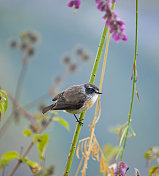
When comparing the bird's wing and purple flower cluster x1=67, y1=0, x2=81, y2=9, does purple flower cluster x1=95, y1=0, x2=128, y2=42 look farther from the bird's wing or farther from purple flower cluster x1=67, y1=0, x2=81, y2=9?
the bird's wing

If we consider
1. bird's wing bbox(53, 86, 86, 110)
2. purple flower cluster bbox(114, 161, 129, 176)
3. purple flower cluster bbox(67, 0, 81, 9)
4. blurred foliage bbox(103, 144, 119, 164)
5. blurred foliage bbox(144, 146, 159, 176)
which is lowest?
purple flower cluster bbox(114, 161, 129, 176)

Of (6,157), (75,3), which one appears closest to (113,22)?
(75,3)

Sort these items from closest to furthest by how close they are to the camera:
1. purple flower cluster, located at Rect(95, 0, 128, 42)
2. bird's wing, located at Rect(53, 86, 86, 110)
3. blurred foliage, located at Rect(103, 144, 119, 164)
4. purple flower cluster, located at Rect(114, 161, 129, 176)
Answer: purple flower cluster, located at Rect(95, 0, 128, 42), purple flower cluster, located at Rect(114, 161, 129, 176), blurred foliage, located at Rect(103, 144, 119, 164), bird's wing, located at Rect(53, 86, 86, 110)

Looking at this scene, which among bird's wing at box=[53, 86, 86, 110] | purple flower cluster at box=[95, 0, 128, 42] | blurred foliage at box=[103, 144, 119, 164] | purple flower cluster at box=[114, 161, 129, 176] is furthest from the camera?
bird's wing at box=[53, 86, 86, 110]

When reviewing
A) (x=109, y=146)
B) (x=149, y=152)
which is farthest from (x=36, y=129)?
(x=149, y=152)

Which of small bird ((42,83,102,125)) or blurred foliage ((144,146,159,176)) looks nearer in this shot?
blurred foliage ((144,146,159,176))

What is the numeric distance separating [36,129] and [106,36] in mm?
543

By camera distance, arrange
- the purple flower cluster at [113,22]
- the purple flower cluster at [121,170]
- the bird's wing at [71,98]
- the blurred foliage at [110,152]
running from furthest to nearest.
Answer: the bird's wing at [71,98] → the blurred foliage at [110,152] → the purple flower cluster at [121,170] → the purple flower cluster at [113,22]

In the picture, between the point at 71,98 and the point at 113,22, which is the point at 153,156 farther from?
the point at 71,98

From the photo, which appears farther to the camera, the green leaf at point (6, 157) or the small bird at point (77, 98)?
the small bird at point (77, 98)

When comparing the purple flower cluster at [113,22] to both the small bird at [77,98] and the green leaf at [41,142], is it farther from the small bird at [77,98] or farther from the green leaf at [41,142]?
the small bird at [77,98]

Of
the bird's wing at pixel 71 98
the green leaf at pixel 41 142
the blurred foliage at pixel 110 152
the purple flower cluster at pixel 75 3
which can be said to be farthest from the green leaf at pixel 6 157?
the purple flower cluster at pixel 75 3

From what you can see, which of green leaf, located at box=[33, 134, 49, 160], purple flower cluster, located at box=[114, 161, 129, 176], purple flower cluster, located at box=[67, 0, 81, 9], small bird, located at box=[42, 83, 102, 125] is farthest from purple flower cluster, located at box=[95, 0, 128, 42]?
small bird, located at box=[42, 83, 102, 125]

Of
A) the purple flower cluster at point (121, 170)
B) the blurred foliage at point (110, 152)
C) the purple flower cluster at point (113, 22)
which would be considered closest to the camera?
the purple flower cluster at point (113, 22)
